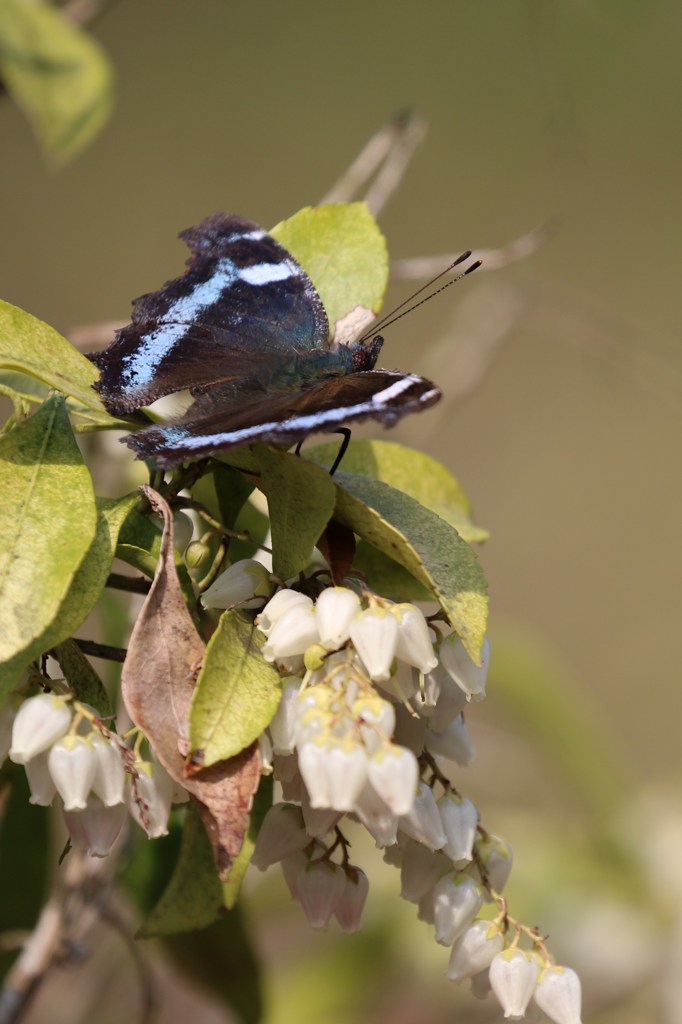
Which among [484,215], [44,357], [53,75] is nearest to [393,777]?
[44,357]

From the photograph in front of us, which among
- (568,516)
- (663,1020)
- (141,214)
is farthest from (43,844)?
(141,214)

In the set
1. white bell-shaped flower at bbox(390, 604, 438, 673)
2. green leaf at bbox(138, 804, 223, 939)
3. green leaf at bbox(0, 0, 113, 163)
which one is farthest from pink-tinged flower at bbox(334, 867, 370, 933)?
green leaf at bbox(0, 0, 113, 163)

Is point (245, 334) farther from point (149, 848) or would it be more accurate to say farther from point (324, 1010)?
point (324, 1010)

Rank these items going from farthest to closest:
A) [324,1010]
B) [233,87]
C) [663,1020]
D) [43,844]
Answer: [233,87] → [663,1020] → [324,1010] → [43,844]

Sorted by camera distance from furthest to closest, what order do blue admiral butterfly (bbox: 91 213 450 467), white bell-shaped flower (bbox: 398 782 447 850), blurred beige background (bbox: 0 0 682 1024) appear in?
blurred beige background (bbox: 0 0 682 1024), blue admiral butterfly (bbox: 91 213 450 467), white bell-shaped flower (bbox: 398 782 447 850)

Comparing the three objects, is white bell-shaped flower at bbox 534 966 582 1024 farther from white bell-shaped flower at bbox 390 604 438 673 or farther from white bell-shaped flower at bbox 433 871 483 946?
white bell-shaped flower at bbox 390 604 438 673

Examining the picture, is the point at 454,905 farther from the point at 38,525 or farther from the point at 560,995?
the point at 38,525

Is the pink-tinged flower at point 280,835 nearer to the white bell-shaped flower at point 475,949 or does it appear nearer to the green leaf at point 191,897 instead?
the green leaf at point 191,897
